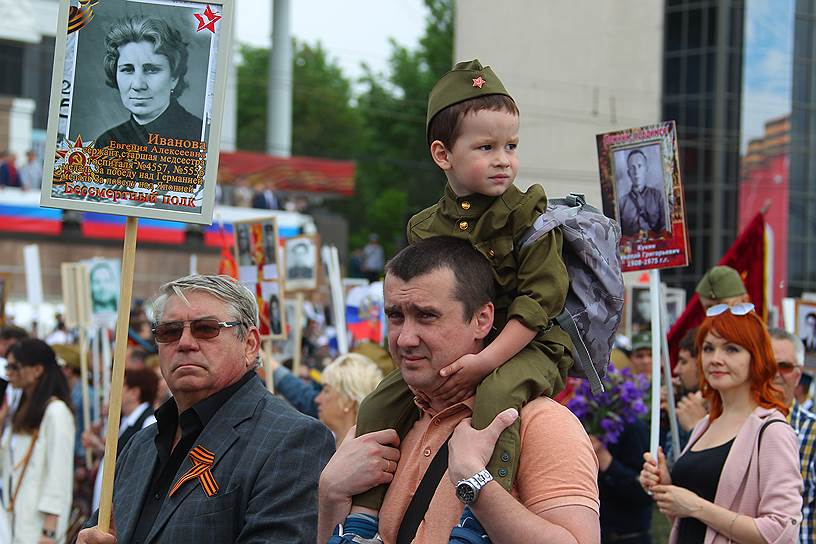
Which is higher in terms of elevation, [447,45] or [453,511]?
[447,45]

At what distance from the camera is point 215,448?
4.15 meters

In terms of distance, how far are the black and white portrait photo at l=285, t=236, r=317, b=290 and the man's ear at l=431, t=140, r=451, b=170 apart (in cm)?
933

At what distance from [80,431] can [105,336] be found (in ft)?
3.83

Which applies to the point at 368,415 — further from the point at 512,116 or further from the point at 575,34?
the point at 575,34

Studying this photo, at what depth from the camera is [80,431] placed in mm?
12164

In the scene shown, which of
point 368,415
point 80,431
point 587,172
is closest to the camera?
point 368,415

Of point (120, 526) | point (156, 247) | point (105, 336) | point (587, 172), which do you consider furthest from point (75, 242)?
point (120, 526)

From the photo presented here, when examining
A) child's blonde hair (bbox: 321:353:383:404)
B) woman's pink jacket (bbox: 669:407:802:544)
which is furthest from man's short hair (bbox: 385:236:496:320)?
child's blonde hair (bbox: 321:353:383:404)

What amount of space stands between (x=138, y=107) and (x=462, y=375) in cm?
164

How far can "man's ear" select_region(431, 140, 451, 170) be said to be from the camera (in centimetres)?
355

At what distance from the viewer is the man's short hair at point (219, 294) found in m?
4.37

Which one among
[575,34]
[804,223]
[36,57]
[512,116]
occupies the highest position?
[575,34]

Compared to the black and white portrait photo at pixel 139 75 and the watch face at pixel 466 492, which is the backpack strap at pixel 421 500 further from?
the black and white portrait photo at pixel 139 75

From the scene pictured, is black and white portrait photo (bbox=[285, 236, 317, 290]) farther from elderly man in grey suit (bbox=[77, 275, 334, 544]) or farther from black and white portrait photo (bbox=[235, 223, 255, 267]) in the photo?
elderly man in grey suit (bbox=[77, 275, 334, 544])
